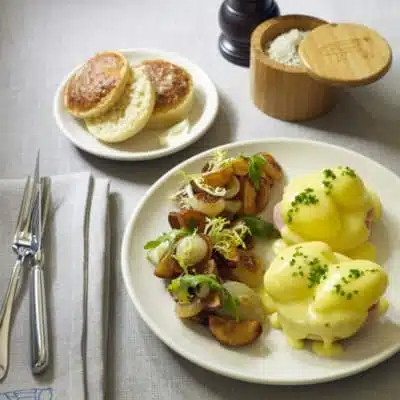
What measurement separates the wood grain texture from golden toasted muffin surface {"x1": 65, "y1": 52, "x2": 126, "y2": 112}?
252mm

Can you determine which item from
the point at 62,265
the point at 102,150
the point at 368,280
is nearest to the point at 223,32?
the point at 102,150

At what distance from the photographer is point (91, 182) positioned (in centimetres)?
121

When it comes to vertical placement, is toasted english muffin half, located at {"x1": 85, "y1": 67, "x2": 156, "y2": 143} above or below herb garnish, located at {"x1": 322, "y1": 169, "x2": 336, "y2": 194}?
below

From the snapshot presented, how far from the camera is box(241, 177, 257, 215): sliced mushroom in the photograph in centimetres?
113

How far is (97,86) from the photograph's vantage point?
1325 millimetres

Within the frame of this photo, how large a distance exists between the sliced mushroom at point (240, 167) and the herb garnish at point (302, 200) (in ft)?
0.42

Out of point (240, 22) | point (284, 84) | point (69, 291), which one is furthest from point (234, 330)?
point (240, 22)

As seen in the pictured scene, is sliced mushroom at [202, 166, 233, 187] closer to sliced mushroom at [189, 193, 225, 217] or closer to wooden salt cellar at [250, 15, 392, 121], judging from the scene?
sliced mushroom at [189, 193, 225, 217]

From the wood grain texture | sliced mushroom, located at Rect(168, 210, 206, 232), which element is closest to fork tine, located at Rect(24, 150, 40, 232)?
sliced mushroom, located at Rect(168, 210, 206, 232)

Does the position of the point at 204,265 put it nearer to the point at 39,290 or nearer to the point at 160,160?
the point at 39,290

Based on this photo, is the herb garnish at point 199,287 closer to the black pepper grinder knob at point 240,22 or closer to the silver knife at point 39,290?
the silver knife at point 39,290

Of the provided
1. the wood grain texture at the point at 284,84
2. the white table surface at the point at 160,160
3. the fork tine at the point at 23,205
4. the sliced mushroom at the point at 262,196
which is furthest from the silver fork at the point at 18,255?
the wood grain texture at the point at 284,84

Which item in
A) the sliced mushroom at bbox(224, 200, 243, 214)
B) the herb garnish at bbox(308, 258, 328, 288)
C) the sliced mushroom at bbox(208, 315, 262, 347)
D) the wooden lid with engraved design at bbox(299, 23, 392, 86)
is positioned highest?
the wooden lid with engraved design at bbox(299, 23, 392, 86)

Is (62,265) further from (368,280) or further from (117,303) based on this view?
(368,280)
